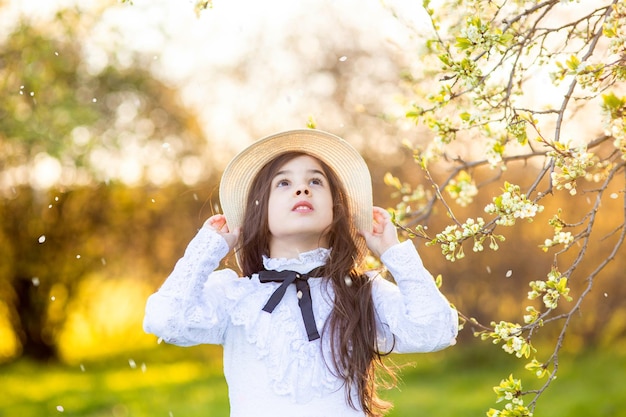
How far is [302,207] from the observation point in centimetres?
262

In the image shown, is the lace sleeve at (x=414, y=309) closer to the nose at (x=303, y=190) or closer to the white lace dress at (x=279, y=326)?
the white lace dress at (x=279, y=326)

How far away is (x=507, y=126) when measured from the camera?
8.16ft

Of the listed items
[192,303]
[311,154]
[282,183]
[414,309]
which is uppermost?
[311,154]

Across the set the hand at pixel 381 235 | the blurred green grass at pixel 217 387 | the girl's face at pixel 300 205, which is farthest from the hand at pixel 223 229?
the blurred green grass at pixel 217 387

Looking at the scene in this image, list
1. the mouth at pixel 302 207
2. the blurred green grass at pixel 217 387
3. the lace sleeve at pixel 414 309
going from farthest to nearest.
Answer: the blurred green grass at pixel 217 387
the mouth at pixel 302 207
the lace sleeve at pixel 414 309

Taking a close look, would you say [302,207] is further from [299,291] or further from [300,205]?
[299,291]

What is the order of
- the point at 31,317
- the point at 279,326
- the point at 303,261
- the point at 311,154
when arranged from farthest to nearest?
the point at 31,317
the point at 311,154
the point at 303,261
the point at 279,326

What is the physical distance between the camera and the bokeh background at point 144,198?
25.1 feet

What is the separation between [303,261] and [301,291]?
0.39ft

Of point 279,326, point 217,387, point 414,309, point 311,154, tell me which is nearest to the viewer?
point 414,309

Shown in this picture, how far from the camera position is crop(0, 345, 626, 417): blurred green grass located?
6625mm

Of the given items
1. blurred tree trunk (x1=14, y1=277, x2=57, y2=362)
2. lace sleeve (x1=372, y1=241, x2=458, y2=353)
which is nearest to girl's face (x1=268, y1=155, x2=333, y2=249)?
lace sleeve (x1=372, y1=241, x2=458, y2=353)

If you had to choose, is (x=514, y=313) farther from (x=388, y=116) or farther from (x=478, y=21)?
(x=478, y=21)

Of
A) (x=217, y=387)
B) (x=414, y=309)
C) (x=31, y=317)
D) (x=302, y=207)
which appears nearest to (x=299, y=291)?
(x=302, y=207)
